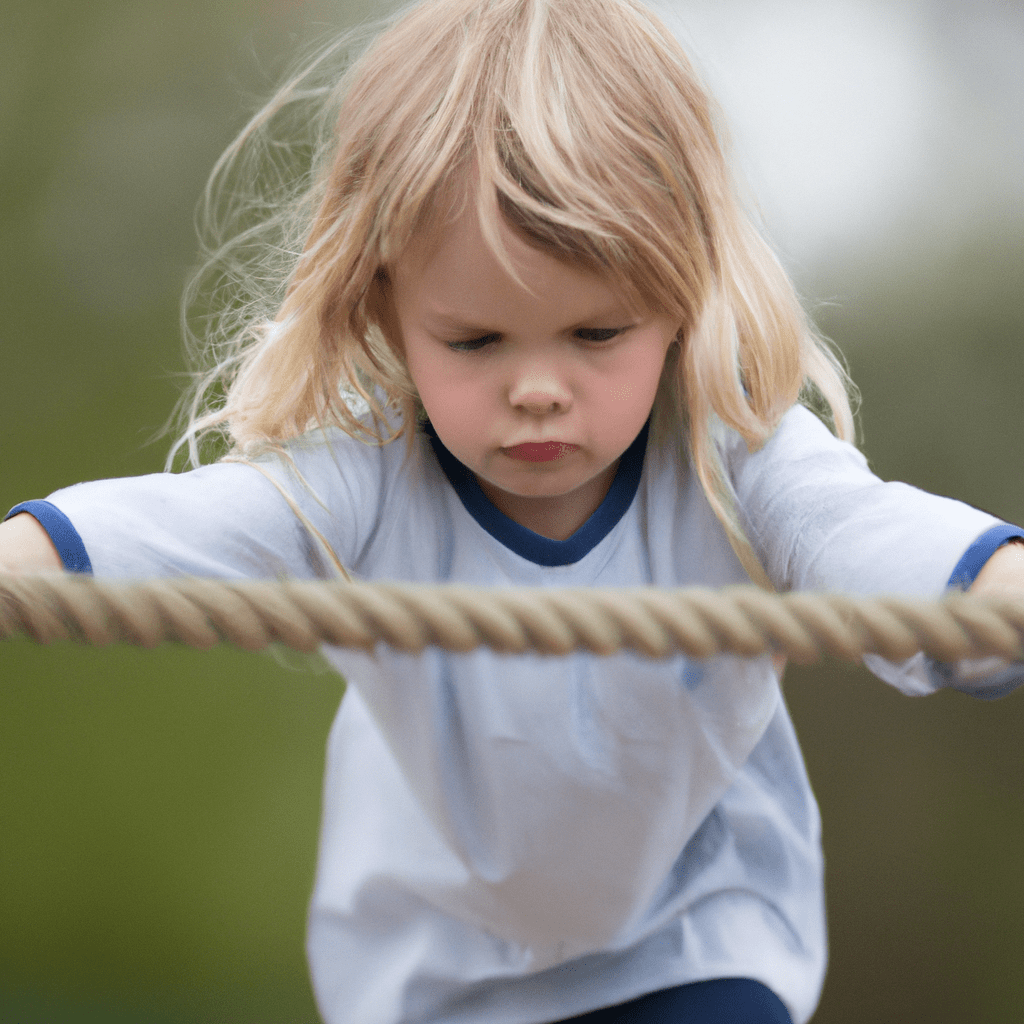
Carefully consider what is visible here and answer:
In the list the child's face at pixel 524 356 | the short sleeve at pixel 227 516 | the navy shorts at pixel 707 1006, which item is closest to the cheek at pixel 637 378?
the child's face at pixel 524 356

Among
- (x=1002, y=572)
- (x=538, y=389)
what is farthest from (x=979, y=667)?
(x=538, y=389)

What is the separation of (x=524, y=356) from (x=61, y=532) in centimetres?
14

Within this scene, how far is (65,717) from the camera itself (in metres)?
0.71

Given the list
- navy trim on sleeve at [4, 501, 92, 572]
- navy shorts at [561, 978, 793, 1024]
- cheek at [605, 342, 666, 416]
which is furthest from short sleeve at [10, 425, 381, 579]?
navy shorts at [561, 978, 793, 1024]

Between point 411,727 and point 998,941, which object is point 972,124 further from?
point 411,727

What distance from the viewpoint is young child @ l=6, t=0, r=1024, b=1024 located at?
0.28 meters

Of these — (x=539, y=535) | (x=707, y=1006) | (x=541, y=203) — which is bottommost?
(x=707, y=1006)

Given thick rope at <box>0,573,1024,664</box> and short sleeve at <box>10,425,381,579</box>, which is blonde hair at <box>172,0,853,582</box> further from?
thick rope at <box>0,573,1024,664</box>

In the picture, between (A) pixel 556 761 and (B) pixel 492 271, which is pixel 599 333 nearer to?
(B) pixel 492 271

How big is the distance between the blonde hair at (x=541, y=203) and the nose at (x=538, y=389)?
0.11ft

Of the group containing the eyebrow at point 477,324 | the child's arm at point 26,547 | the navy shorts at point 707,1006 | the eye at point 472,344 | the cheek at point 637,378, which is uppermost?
the eyebrow at point 477,324

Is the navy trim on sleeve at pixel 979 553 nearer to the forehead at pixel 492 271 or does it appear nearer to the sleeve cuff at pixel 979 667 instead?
the sleeve cuff at pixel 979 667

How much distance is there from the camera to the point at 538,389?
0.94 feet

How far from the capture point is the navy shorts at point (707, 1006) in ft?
1.16
